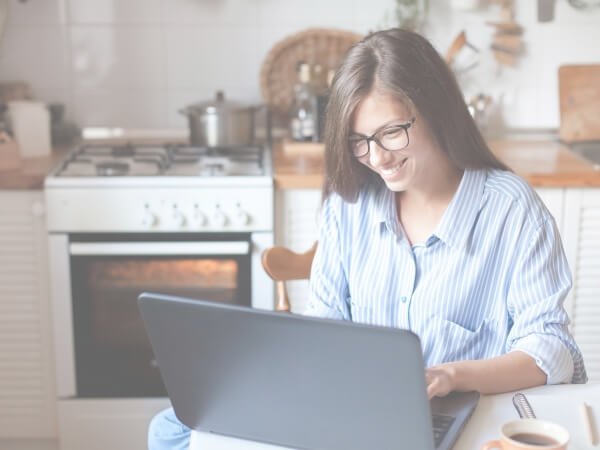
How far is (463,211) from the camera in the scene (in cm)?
174

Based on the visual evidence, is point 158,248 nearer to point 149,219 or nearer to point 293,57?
point 149,219

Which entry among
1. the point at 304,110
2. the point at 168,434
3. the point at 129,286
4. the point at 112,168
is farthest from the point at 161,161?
the point at 168,434

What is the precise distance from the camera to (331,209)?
190 centimetres

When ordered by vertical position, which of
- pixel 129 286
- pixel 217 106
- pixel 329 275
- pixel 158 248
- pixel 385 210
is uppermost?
pixel 217 106

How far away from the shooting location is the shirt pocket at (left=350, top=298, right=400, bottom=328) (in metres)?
A: 1.81

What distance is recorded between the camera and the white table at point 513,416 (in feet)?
4.43

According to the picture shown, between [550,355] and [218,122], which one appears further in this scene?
[218,122]

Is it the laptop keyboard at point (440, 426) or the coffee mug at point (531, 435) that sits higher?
the coffee mug at point (531, 435)

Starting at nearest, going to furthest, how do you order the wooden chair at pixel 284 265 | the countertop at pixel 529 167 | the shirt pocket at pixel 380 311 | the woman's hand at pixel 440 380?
the woman's hand at pixel 440 380
the shirt pocket at pixel 380 311
the wooden chair at pixel 284 265
the countertop at pixel 529 167

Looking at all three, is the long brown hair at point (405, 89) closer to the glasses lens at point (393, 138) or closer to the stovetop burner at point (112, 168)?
the glasses lens at point (393, 138)

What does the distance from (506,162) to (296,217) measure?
64cm

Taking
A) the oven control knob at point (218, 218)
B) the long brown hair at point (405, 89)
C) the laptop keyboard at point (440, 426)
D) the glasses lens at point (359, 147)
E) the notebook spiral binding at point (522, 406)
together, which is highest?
the long brown hair at point (405, 89)

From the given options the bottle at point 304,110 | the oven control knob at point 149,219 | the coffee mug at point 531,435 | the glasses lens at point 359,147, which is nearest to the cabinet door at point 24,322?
the oven control knob at point 149,219

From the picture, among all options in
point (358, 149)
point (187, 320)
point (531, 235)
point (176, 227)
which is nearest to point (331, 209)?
point (358, 149)
